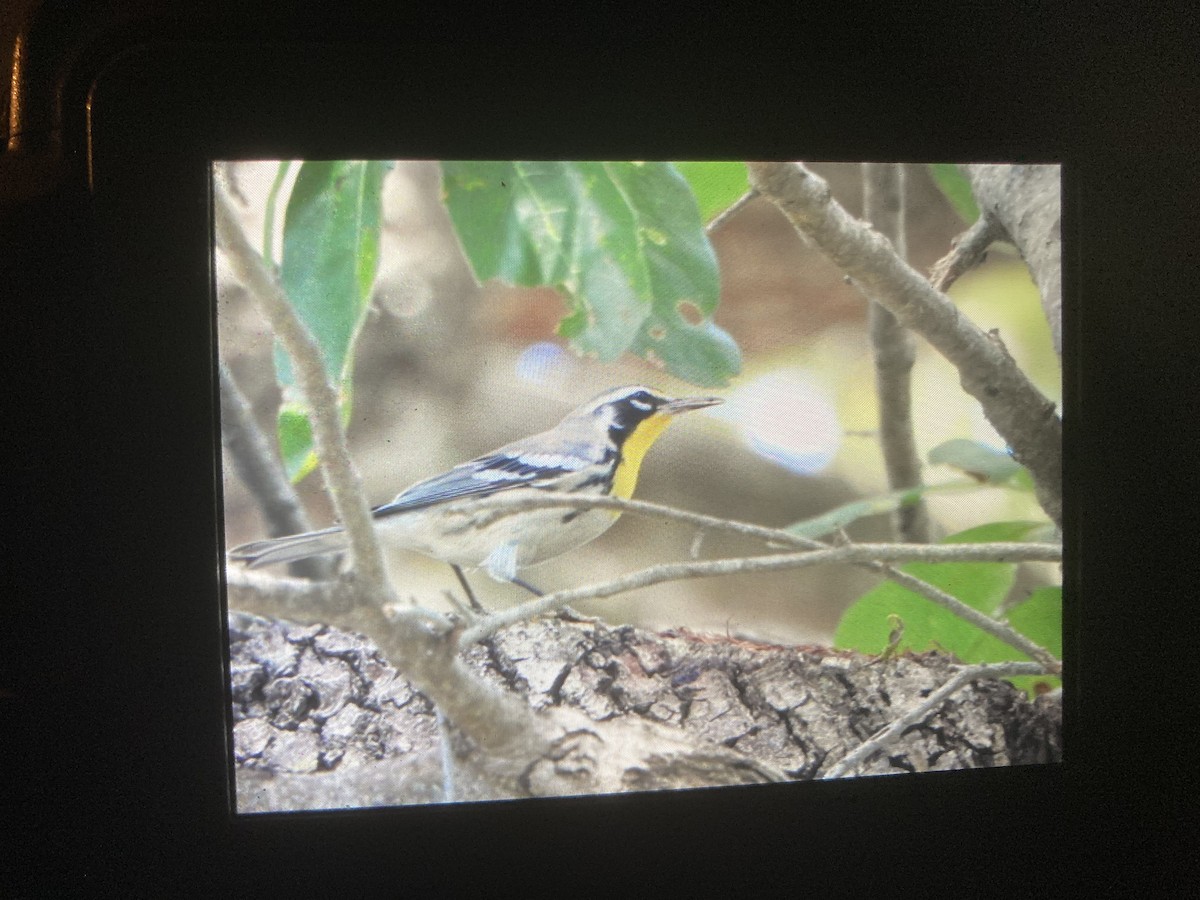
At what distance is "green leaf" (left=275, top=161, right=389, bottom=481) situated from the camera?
135 cm

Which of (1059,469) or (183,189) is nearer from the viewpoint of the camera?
(183,189)

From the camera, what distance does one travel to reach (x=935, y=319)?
57.5 inches

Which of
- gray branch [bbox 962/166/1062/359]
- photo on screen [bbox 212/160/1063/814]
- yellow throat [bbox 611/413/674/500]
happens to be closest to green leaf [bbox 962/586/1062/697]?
photo on screen [bbox 212/160/1063/814]

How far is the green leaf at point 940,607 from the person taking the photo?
4.75ft

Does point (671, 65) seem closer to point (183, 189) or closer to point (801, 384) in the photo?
point (801, 384)

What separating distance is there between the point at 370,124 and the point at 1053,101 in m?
0.99

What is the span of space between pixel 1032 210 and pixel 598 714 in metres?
0.96

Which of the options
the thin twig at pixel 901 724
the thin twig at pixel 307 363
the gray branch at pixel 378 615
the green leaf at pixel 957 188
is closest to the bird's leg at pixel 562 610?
the gray branch at pixel 378 615

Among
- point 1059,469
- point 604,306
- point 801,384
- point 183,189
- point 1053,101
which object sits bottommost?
point 1059,469

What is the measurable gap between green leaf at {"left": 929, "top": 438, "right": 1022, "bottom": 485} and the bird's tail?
0.84 m

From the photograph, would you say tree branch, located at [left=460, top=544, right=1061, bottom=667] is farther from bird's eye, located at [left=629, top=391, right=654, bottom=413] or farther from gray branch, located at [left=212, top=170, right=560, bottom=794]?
bird's eye, located at [left=629, top=391, right=654, bottom=413]

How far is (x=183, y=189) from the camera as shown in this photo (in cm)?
133

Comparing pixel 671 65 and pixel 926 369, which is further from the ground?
pixel 671 65

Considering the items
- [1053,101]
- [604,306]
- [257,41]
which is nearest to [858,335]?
[604,306]
